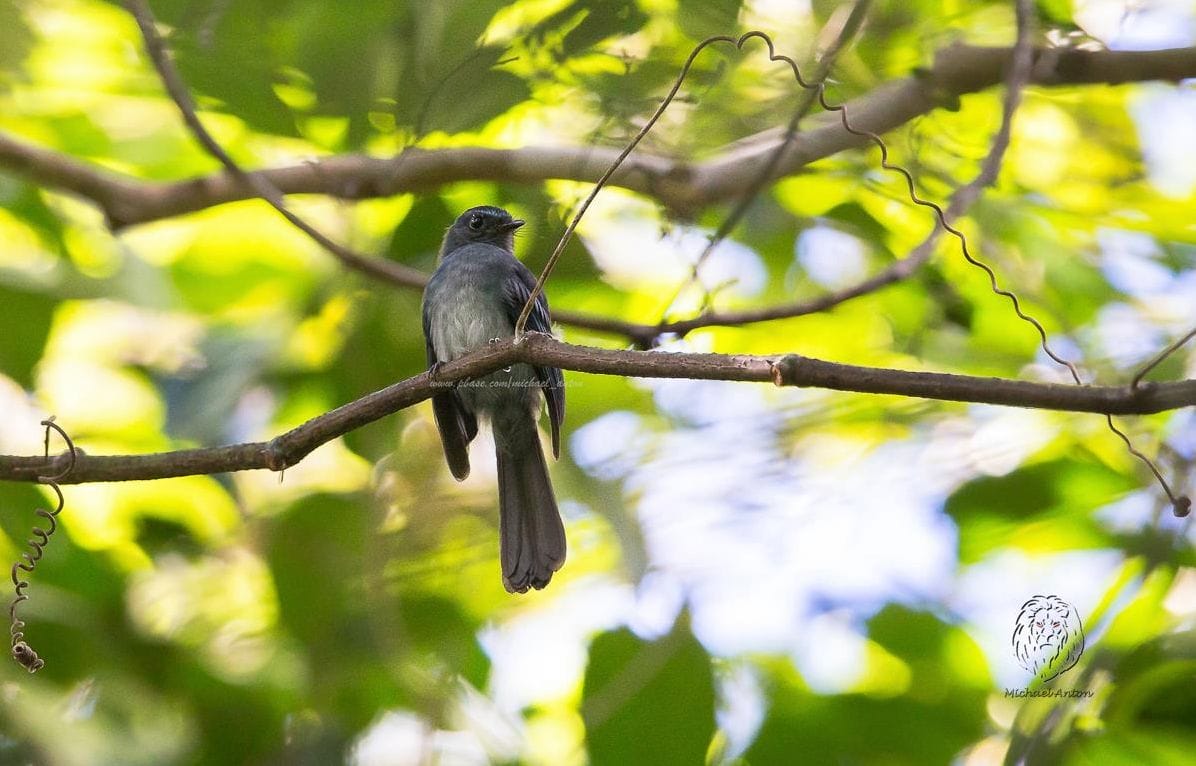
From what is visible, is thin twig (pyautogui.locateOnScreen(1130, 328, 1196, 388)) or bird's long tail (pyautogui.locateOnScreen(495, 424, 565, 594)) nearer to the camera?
thin twig (pyautogui.locateOnScreen(1130, 328, 1196, 388))

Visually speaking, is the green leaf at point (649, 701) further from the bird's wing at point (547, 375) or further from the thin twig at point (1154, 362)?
the thin twig at point (1154, 362)

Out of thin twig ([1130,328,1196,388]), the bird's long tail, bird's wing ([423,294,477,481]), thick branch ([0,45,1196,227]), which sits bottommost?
the bird's long tail

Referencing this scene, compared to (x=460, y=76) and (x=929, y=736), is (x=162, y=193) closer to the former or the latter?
(x=460, y=76)

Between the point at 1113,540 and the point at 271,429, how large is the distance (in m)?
3.25

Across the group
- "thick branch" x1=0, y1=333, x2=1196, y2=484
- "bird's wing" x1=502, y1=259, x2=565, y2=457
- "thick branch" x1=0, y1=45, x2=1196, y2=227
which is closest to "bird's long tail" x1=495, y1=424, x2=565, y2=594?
"bird's wing" x1=502, y1=259, x2=565, y2=457

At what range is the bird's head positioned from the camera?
464 cm

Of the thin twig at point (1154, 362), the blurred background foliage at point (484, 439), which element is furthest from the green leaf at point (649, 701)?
the thin twig at point (1154, 362)

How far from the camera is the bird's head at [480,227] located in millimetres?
4645

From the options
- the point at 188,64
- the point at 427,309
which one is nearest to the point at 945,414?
the point at 427,309

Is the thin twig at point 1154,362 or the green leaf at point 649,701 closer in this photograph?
the thin twig at point 1154,362

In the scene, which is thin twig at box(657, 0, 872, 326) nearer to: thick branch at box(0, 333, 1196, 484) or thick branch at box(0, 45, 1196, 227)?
thick branch at box(0, 45, 1196, 227)

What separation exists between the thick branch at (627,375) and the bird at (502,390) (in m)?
1.17

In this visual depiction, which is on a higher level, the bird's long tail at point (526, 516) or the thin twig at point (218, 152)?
the thin twig at point (218, 152)

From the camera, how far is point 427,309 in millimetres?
4531
